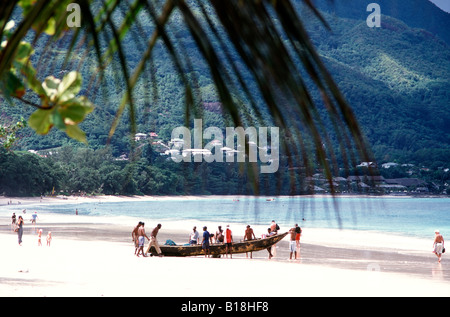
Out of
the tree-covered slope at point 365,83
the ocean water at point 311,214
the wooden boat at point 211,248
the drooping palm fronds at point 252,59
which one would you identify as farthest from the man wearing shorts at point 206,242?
the drooping palm fronds at point 252,59

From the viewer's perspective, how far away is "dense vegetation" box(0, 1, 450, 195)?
25.2 inches

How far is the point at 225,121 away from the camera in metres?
0.59

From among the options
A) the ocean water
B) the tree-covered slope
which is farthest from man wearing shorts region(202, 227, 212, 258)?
the tree-covered slope

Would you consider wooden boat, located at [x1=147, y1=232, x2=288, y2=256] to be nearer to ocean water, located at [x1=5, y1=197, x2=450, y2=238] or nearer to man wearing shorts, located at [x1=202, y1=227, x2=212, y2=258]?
man wearing shorts, located at [x1=202, y1=227, x2=212, y2=258]

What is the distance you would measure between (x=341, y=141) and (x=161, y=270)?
1591cm

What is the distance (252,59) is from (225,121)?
71mm

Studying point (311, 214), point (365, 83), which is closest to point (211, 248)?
point (365, 83)

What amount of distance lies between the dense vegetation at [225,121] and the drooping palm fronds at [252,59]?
2cm

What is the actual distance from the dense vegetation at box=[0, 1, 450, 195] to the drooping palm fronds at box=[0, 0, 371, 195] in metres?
0.02

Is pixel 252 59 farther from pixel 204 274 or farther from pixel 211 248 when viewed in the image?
pixel 211 248

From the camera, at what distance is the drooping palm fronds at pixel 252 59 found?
0.56m

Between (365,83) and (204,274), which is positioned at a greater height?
(365,83)

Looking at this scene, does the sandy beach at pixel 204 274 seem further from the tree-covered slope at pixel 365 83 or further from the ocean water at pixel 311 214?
the tree-covered slope at pixel 365 83

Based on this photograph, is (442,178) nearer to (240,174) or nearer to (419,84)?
(419,84)
